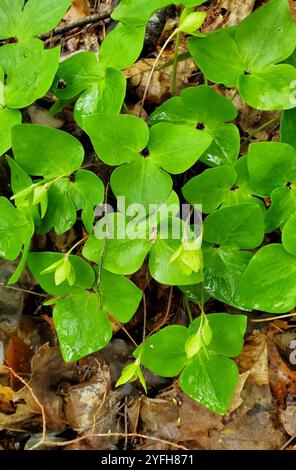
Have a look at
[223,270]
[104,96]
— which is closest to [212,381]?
[223,270]

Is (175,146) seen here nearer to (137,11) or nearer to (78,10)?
(137,11)

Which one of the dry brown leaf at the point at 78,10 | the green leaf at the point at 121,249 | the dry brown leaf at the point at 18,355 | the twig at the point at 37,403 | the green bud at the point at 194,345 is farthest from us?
the dry brown leaf at the point at 78,10

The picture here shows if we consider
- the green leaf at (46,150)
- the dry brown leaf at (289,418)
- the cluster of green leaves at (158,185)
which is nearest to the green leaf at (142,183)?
the cluster of green leaves at (158,185)

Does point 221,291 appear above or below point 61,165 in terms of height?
below

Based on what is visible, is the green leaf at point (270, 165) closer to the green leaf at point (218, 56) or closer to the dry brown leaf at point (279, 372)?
the green leaf at point (218, 56)

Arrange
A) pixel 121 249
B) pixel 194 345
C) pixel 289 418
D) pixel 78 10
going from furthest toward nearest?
pixel 78 10, pixel 289 418, pixel 121 249, pixel 194 345

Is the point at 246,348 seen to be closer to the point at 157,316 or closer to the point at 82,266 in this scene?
the point at 157,316

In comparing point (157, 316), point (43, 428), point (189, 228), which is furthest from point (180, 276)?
point (43, 428)
